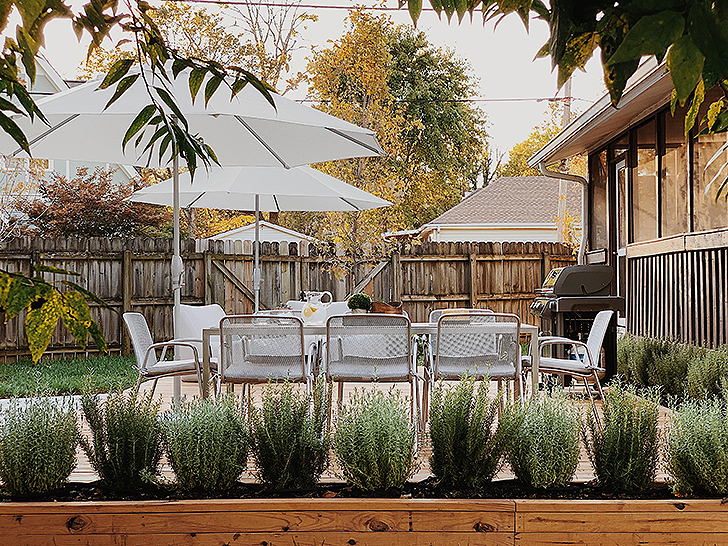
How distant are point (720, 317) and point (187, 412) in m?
4.04

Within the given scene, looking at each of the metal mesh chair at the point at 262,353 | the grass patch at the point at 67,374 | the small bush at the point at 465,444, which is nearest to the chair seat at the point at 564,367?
the metal mesh chair at the point at 262,353

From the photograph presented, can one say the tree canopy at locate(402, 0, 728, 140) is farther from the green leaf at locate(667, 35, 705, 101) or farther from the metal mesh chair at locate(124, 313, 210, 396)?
the metal mesh chair at locate(124, 313, 210, 396)

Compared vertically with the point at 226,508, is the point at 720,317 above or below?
above

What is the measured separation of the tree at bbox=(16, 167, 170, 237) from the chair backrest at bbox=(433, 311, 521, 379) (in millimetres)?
12198

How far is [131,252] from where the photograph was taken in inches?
421

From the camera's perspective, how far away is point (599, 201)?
948 cm

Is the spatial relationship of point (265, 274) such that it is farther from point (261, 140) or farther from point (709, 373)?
point (709, 373)

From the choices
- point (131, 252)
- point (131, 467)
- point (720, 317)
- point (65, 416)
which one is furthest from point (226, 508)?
point (131, 252)

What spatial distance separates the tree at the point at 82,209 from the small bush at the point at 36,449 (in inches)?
514

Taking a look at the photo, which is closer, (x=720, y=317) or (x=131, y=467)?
(x=131, y=467)

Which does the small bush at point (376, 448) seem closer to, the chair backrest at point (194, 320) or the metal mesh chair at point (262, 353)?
the metal mesh chair at point (262, 353)

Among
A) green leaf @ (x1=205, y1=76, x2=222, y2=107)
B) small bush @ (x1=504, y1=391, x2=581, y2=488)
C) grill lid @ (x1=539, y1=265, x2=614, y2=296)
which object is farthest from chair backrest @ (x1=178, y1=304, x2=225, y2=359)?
green leaf @ (x1=205, y1=76, x2=222, y2=107)

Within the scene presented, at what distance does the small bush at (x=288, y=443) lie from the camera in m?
3.09

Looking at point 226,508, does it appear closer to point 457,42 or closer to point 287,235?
point 287,235
